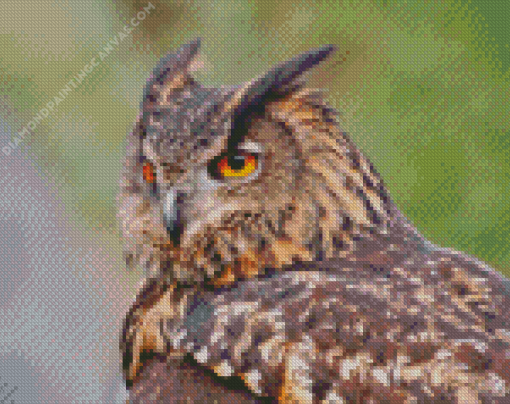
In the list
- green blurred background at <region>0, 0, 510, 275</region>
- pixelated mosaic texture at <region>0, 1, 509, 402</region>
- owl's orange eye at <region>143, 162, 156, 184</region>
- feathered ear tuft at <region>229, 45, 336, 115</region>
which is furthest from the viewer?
green blurred background at <region>0, 0, 510, 275</region>

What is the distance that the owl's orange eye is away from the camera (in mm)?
2518

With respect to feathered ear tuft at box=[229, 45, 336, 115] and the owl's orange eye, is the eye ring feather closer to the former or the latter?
feathered ear tuft at box=[229, 45, 336, 115]

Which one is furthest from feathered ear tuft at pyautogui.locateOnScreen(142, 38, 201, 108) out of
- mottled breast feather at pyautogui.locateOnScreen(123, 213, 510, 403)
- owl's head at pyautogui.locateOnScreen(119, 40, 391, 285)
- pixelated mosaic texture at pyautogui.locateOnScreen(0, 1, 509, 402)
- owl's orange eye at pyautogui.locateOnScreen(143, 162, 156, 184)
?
pixelated mosaic texture at pyautogui.locateOnScreen(0, 1, 509, 402)

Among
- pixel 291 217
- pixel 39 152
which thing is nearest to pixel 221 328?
pixel 291 217

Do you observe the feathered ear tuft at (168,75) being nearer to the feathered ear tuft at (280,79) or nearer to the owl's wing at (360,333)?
the feathered ear tuft at (280,79)

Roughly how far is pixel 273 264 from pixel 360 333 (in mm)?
591

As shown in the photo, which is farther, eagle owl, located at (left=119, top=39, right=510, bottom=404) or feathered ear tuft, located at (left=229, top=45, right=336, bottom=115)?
feathered ear tuft, located at (left=229, top=45, right=336, bottom=115)

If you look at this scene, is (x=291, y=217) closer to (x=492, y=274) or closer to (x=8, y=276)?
(x=492, y=274)

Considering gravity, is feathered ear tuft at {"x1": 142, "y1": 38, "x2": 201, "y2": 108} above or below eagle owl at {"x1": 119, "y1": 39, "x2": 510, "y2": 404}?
above

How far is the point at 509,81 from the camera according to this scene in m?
4.92

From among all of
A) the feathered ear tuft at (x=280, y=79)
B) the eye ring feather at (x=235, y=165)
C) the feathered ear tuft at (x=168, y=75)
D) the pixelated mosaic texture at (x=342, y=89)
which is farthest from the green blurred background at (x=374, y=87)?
the eye ring feather at (x=235, y=165)

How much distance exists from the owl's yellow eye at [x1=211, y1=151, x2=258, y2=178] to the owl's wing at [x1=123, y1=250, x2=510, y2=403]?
413mm

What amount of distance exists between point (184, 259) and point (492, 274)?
1.19 m

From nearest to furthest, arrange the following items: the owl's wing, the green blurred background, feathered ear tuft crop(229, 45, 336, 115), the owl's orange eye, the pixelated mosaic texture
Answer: the owl's wing, feathered ear tuft crop(229, 45, 336, 115), the owl's orange eye, the pixelated mosaic texture, the green blurred background
